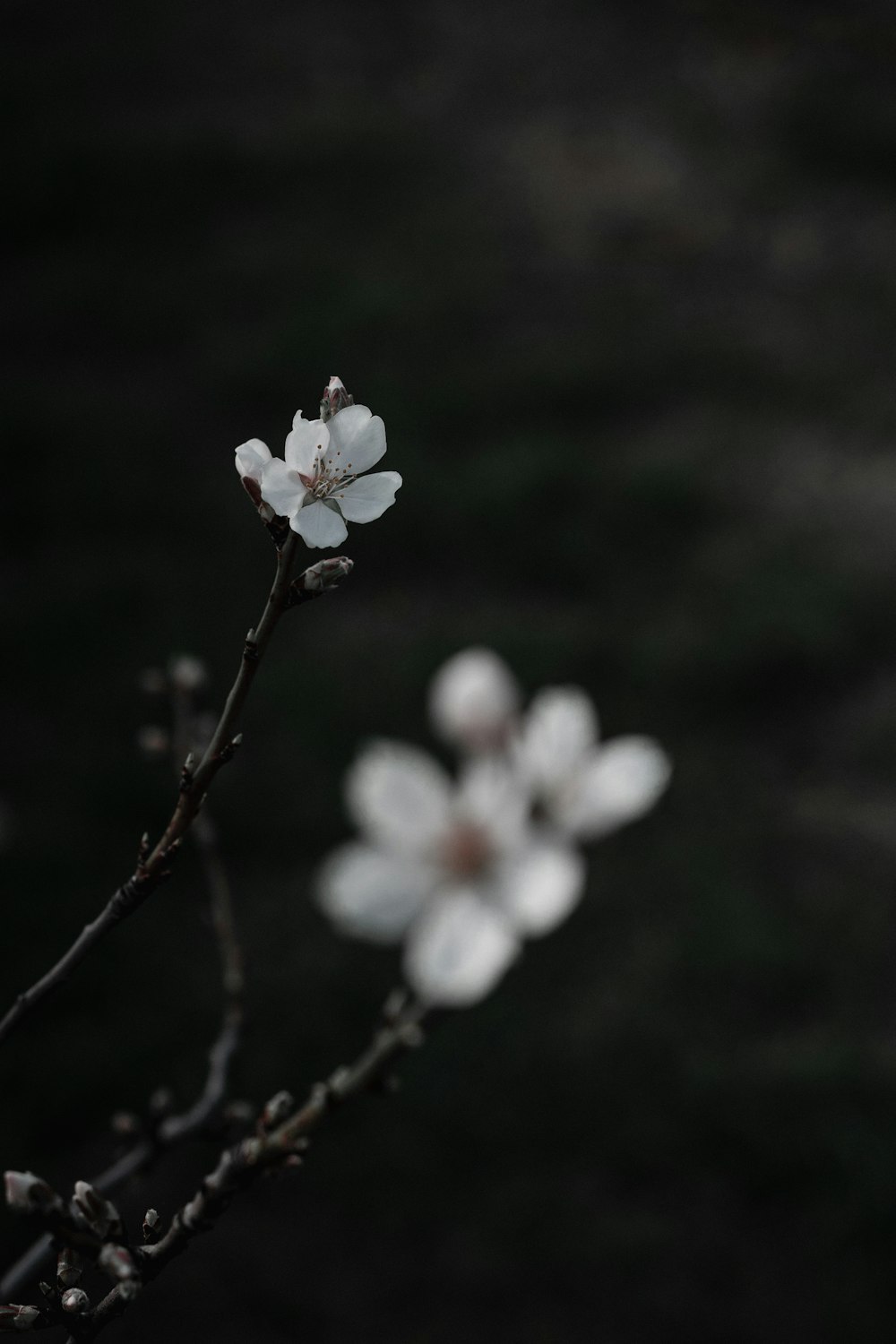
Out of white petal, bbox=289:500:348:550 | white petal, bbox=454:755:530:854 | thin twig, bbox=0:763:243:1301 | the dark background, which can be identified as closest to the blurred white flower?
white petal, bbox=289:500:348:550

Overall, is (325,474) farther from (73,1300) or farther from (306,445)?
(73,1300)

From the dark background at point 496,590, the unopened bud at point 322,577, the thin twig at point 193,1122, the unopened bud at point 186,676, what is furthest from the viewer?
the dark background at point 496,590

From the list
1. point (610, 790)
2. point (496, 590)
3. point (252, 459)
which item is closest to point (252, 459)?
point (252, 459)

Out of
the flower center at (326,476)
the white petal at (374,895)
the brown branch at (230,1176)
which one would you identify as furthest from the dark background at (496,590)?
the flower center at (326,476)

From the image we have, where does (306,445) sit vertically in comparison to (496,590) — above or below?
below

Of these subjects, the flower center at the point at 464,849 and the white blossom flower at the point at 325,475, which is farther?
the flower center at the point at 464,849

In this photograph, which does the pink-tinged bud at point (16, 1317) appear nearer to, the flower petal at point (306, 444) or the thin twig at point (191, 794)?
the thin twig at point (191, 794)

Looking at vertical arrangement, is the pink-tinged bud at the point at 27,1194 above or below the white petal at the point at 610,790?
below

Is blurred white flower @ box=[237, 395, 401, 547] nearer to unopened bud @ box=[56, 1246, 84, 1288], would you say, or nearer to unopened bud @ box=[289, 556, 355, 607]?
unopened bud @ box=[289, 556, 355, 607]
